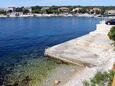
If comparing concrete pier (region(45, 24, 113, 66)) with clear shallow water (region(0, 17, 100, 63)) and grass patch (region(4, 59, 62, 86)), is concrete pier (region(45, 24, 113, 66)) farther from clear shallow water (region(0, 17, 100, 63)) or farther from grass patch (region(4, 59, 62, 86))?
clear shallow water (region(0, 17, 100, 63))

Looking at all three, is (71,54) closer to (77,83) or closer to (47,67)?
(47,67)

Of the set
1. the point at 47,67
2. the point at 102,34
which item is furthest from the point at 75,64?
the point at 102,34

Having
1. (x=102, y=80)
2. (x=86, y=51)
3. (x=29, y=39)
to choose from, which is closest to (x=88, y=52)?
(x=86, y=51)

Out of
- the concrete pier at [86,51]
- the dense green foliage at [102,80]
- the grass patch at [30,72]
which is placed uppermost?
the dense green foliage at [102,80]

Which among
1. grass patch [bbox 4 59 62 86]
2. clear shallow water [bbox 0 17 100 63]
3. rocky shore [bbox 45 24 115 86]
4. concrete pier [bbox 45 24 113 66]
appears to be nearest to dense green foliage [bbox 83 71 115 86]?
rocky shore [bbox 45 24 115 86]

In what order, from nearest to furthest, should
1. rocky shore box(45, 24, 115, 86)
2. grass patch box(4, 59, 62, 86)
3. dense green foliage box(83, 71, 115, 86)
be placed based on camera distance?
dense green foliage box(83, 71, 115, 86), grass patch box(4, 59, 62, 86), rocky shore box(45, 24, 115, 86)

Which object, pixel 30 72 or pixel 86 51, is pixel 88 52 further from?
pixel 30 72

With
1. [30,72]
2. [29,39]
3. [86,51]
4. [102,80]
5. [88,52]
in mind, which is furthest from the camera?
[29,39]

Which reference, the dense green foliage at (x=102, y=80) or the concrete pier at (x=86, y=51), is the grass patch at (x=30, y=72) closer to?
the concrete pier at (x=86, y=51)

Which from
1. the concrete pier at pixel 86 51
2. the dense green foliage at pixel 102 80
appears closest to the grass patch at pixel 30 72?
the concrete pier at pixel 86 51

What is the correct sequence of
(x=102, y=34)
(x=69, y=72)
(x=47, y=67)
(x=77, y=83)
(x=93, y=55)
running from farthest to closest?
(x=102, y=34)
(x=93, y=55)
(x=47, y=67)
(x=69, y=72)
(x=77, y=83)

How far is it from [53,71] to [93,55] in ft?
19.4

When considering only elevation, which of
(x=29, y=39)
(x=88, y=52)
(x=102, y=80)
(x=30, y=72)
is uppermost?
(x=102, y=80)

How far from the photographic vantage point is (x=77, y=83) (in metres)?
20.0
